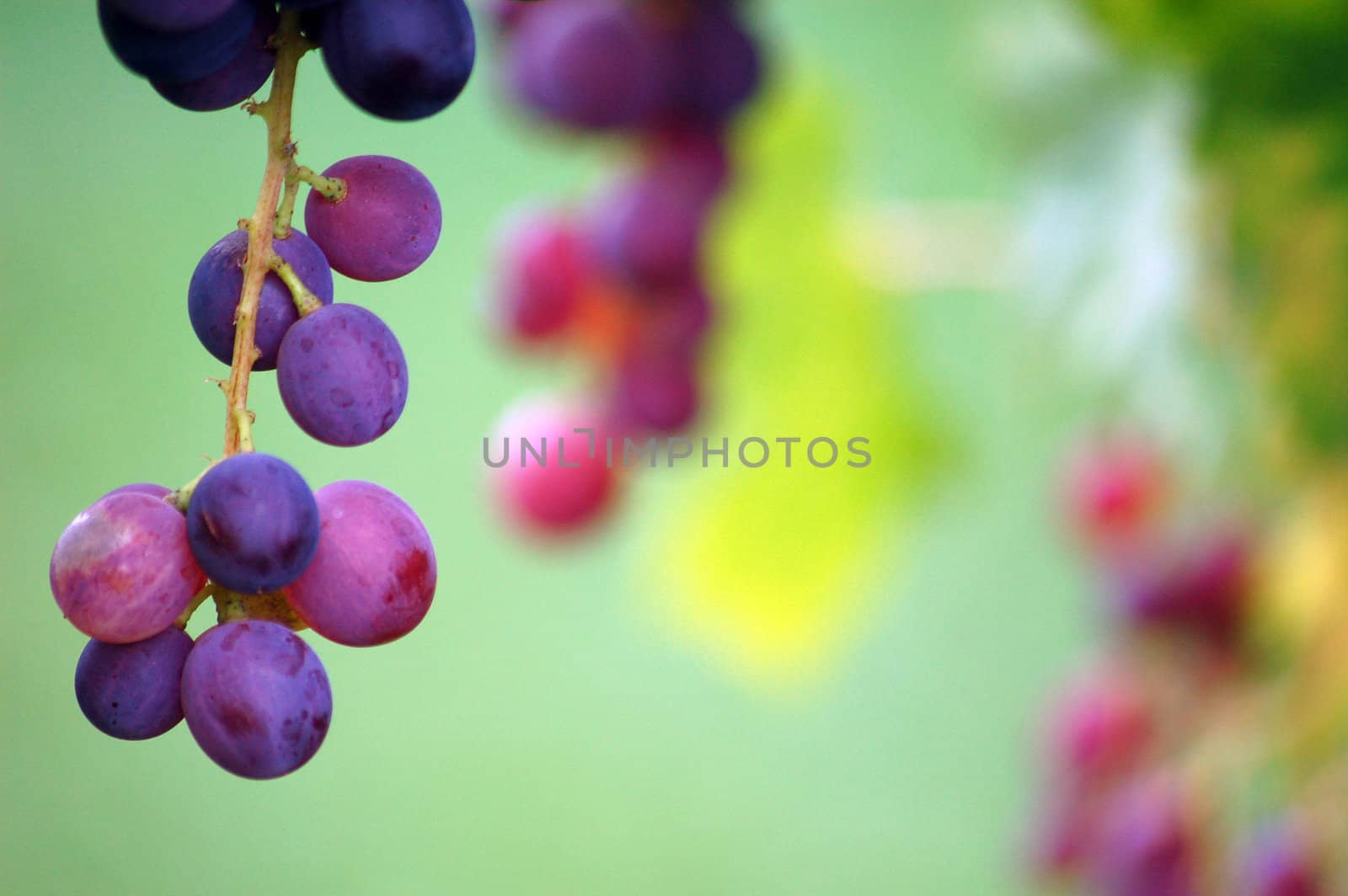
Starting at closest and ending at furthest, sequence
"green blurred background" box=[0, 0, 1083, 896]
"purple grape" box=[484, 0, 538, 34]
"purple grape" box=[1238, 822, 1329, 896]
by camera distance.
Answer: "purple grape" box=[484, 0, 538, 34], "purple grape" box=[1238, 822, 1329, 896], "green blurred background" box=[0, 0, 1083, 896]

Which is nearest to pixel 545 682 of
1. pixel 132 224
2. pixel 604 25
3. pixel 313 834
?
pixel 313 834

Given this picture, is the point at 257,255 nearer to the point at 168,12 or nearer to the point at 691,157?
the point at 168,12

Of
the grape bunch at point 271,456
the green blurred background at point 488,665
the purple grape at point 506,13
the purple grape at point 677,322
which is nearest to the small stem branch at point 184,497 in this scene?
the grape bunch at point 271,456

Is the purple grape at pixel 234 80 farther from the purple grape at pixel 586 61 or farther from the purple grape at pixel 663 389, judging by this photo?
the purple grape at pixel 663 389

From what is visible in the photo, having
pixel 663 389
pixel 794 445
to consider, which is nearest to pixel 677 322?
pixel 663 389

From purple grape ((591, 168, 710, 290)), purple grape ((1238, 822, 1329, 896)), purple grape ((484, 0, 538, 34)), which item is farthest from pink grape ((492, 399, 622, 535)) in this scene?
purple grape ((1238, 822, 1329, 896))

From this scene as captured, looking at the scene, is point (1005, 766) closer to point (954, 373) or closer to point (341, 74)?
point (954, 373)

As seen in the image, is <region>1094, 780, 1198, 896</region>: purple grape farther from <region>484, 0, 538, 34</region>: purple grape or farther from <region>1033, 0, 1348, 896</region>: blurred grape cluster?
<region>484, 0, 538, 34</region>: purple grape
